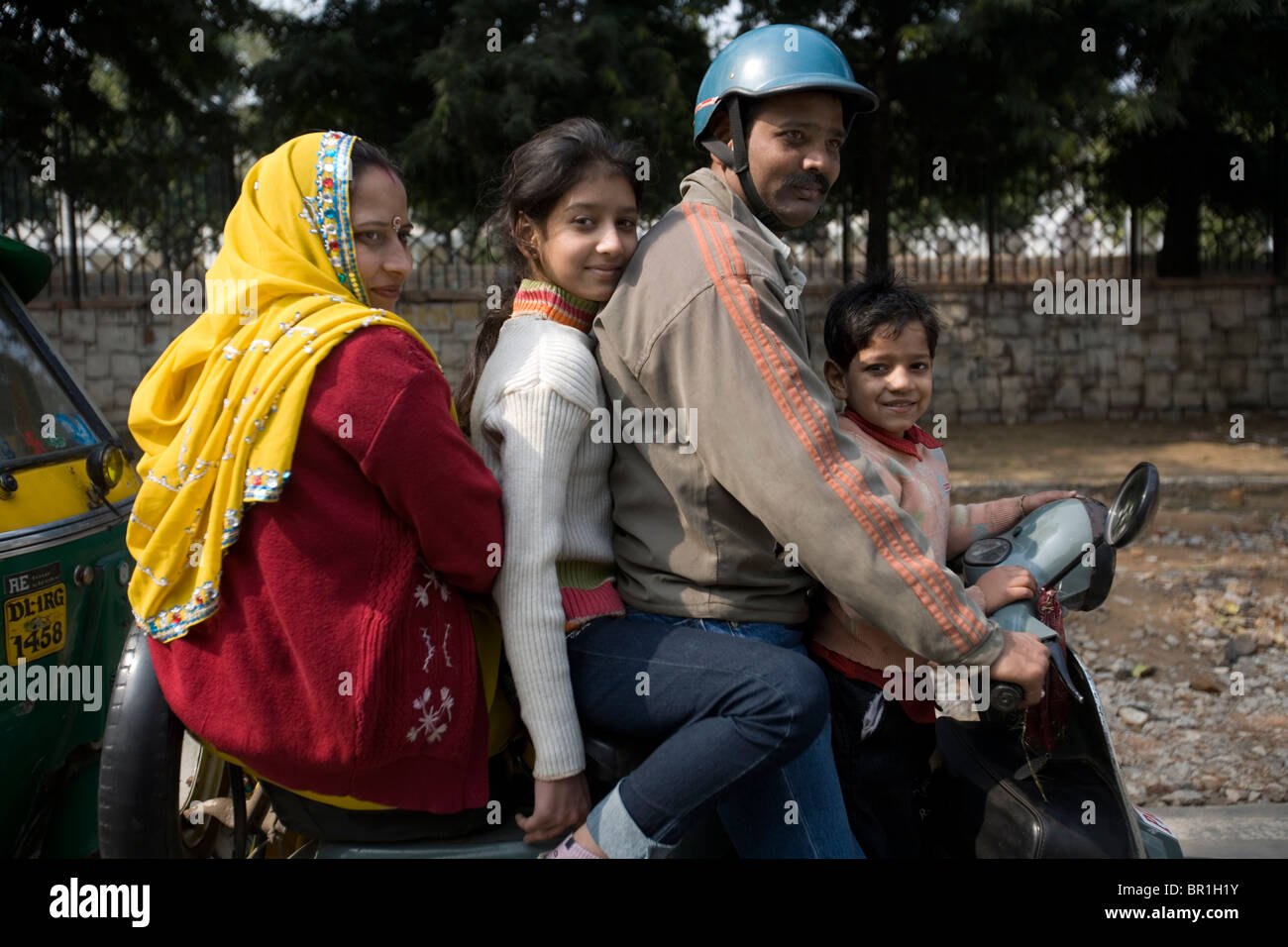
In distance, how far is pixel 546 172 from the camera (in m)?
2.10

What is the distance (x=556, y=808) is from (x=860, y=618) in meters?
0.66

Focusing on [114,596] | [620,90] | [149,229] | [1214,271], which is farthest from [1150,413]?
[114,596]

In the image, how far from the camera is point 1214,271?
1115 centimetres

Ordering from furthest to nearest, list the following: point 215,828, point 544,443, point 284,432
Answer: point 215,828 → point 544,443 → point 284,432

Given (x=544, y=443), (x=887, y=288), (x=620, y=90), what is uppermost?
(x=620, y=90)

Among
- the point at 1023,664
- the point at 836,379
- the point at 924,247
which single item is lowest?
the point at 1023,664

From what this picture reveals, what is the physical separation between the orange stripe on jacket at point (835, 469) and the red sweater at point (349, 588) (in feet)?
1.59

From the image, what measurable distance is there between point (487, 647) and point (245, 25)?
8.64 m

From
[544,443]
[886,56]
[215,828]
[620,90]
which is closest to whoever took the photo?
[544,443]

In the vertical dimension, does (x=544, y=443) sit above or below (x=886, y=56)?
below

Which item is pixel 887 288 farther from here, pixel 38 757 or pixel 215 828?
pixel 38 757

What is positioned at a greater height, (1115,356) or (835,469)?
(1115,356)

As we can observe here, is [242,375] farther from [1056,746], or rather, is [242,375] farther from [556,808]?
[1056,746]

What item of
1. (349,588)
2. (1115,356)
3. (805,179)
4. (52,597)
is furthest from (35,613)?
(1115,356)
